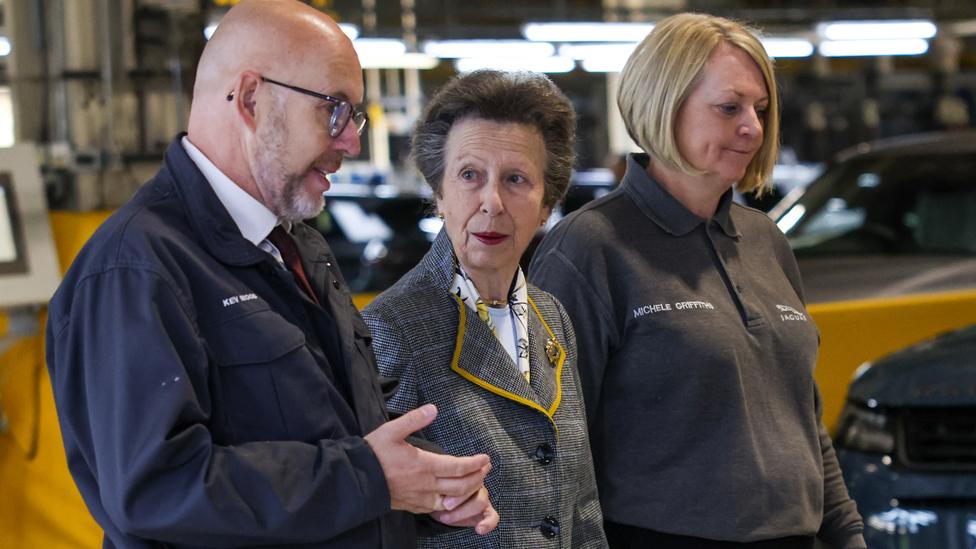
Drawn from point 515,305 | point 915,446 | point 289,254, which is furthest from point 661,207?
point 915,446

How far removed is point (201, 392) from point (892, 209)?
5.48m

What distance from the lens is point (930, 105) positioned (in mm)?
19078

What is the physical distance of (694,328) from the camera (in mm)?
2830

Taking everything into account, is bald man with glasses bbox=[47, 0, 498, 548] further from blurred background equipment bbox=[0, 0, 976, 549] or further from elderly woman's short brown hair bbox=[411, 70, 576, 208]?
blurred background equipment bbox=[0, 0, 976, 549]

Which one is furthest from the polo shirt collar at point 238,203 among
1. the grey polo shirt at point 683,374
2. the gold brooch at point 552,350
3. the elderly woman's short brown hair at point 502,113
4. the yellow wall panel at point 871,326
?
the yellow wall panel at point 871,326

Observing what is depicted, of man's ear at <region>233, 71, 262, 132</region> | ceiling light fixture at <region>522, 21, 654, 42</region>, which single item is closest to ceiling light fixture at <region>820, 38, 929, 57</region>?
ceiling light fixture at <region>522, 21, 654, 42</region>

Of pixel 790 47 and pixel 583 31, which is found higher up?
pixel 583 31

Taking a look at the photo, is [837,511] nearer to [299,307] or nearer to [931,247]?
[299,307]

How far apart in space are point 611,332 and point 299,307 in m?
0.97

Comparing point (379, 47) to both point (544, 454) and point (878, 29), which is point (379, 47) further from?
point (544, 454)

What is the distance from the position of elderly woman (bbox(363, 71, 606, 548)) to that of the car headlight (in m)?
1.67

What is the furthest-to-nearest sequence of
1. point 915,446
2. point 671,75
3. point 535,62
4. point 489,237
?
point 535,62
point 915,446
point 671,75
point 489,237

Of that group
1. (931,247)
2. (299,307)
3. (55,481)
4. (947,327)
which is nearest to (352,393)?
(299,307)

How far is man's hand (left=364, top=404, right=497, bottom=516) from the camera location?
195cm
